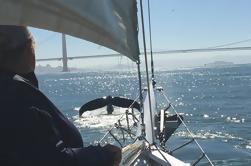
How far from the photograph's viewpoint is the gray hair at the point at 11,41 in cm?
181

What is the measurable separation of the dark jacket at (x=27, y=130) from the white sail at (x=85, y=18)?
0.21 metres

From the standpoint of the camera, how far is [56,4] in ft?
6.03

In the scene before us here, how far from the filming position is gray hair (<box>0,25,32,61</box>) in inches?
71.4

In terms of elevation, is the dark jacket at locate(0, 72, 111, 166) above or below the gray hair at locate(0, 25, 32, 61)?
below

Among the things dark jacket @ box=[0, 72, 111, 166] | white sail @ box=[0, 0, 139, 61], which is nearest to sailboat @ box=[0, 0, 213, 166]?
white sail @ box=[0, 0, 139, 61]

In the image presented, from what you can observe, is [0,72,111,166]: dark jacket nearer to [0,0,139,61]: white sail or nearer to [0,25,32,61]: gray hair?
[0,25,32,61]: gray hair

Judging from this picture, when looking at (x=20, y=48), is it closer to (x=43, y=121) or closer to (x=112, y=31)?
(x=43, y=121)

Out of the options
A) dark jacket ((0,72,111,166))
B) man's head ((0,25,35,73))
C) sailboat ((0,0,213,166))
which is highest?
sailboat ((0,0,213,166))

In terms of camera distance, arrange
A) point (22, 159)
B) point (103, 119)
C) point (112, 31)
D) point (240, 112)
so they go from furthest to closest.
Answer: point (240, 112) → point (103, 119) → point (112, 31) → point (22, 159)

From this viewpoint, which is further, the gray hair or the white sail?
the gray hair

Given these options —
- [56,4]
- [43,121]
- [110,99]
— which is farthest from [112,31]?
[110,99]

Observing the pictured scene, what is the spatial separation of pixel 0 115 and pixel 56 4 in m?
0.41

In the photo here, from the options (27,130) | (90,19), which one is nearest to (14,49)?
(27,130)

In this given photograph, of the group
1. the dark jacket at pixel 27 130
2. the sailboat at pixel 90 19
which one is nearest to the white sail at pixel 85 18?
the sailboat at pixel 90 19
